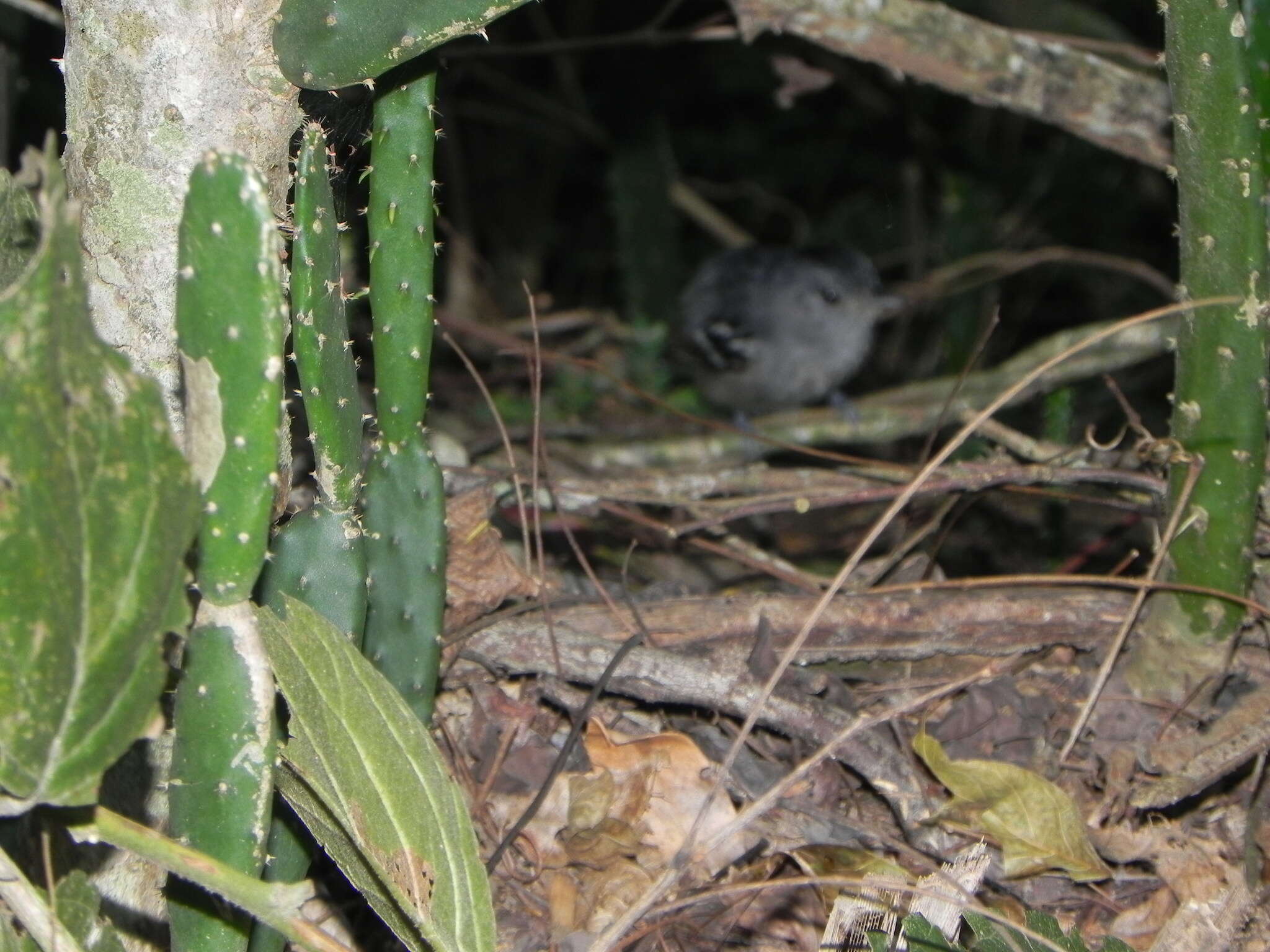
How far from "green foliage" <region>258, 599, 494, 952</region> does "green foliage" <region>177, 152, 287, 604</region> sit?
163mm

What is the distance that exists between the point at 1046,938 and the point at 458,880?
2.51 ft

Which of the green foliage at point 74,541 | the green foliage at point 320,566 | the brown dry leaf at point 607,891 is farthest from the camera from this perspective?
the brown dry leaf at point 607,891

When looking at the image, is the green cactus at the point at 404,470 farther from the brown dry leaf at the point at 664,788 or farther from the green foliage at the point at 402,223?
the brown dry leaf at the point at 664,788

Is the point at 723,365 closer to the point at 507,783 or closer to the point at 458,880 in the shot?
the point at 507,783

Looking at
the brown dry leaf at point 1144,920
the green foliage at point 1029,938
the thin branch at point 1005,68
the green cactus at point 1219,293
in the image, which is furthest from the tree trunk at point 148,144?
the thin branch at point 1005,68

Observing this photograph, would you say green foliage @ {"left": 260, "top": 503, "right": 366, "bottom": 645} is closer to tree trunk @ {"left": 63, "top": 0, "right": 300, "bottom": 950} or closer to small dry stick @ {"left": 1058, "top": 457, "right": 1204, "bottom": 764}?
tree trunk @ {"left": 63, "top": 0, "right": 300, "bottom": 950}

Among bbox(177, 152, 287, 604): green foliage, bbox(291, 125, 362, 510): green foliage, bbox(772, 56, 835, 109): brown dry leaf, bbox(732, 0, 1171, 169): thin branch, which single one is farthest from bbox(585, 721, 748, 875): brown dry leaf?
bbox(772, 56, 835, 109): brown dry leaf

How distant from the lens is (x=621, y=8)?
19.1 ft

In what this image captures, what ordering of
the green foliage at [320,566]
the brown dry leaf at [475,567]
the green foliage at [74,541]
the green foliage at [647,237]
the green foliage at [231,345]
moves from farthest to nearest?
the green foliage at [647,237], the brown dry leaf at [475,567], the green foliage at [320,566], the green foliage at [231,345], the green foliage at [74,541]

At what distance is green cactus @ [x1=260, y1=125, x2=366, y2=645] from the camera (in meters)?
1.69

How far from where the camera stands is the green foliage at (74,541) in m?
1.22

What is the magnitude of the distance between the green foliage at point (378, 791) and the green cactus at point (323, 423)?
0.88 feet

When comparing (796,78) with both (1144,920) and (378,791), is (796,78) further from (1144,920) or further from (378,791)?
(378,791)

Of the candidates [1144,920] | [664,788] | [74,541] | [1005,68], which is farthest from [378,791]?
[1005,68]
